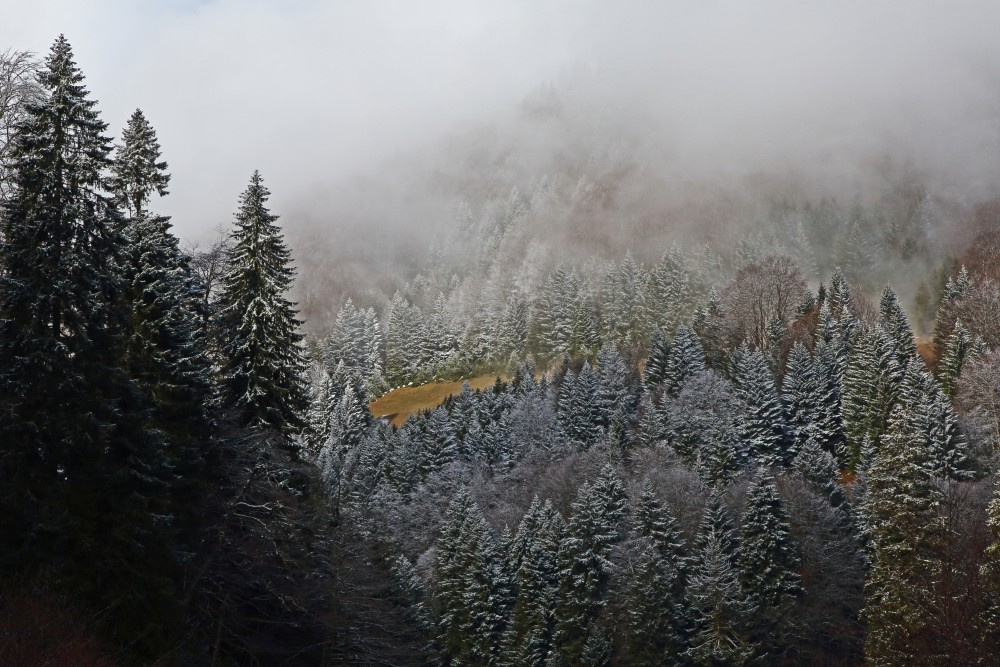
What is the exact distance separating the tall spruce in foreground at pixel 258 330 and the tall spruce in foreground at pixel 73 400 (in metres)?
8.50

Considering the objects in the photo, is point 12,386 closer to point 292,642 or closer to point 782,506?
point 292,642

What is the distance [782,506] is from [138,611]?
4192cm

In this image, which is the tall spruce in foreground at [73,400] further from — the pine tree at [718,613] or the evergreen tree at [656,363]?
the evergreen tree at [656,363]

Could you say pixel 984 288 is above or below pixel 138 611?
above

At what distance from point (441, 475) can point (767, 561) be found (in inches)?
1471

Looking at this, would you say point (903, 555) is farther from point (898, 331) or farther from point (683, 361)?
point (898, 331)

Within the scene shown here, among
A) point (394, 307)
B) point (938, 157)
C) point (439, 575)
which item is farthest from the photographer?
point (938, 157)

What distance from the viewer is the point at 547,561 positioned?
5612 cm

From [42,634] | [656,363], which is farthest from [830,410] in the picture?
[42,634]

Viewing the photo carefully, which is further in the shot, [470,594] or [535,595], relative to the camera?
[470,594]

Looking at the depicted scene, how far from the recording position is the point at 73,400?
21047 millimetres

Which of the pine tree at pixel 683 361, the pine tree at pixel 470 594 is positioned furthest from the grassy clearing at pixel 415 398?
the pine tree at pixel 470 594

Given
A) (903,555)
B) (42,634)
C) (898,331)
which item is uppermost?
(898,331)

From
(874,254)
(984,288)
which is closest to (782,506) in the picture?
(984,288)
